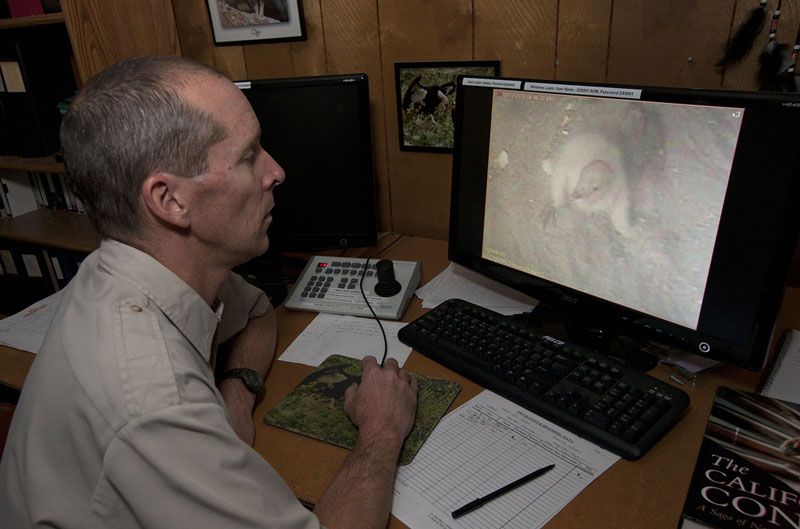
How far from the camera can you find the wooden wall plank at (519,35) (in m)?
1.30

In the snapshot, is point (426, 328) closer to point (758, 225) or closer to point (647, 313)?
point (647, 313)

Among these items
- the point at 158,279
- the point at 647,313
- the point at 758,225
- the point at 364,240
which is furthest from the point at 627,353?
the point at 158,279

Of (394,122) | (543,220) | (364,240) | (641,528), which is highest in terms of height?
(394,122)

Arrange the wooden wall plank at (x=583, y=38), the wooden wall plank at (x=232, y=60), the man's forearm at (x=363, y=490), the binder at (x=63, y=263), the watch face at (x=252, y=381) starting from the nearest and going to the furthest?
the man's forearm at (x=363, y=490) → the watch face at (x=252, y=381) → the wooden wall plank at (x=583, y=38) → the wooden wall plank at (x=232, y=60) → the binder at (x=63, y=263)

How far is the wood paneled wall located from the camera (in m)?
1.16

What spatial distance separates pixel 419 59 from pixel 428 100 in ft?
0.35

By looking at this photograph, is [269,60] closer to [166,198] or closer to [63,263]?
[166,198]

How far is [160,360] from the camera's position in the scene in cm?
69

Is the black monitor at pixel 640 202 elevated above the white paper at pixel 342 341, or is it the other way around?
the black monitor at pixel 640 202

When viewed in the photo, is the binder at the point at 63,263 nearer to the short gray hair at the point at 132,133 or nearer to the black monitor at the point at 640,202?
the short gray hair at the point at 132,133

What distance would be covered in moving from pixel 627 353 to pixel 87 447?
2.97 feet

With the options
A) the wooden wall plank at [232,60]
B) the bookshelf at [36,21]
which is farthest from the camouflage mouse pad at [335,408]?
the bookshelf at [36,21]

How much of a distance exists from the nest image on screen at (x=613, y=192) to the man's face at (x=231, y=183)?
1.55ft

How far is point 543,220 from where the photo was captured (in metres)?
1.08
